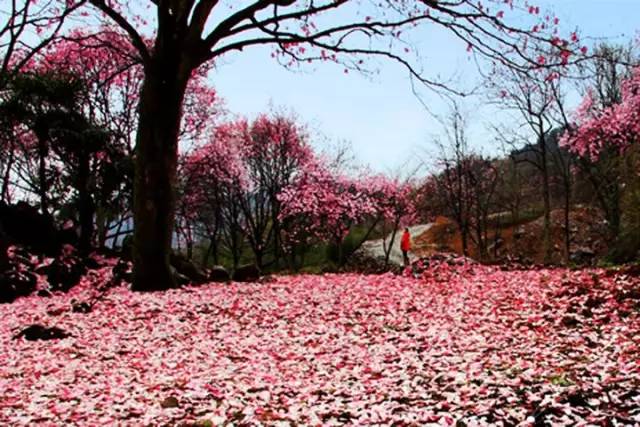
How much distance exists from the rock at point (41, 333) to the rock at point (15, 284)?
14.5ft

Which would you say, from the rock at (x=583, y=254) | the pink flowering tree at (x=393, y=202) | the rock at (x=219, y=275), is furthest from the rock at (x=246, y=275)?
the rock at (x=583, y=254)

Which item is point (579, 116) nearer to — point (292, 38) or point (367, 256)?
point (367, 256)

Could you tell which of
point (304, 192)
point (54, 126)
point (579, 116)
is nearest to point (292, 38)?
point (54, 126)

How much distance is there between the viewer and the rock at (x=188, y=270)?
13.3 m

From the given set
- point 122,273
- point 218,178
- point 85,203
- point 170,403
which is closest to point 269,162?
point 218,178

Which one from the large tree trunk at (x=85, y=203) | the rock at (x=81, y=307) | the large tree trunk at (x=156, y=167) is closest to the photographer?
the rock at (x=81, y=307)

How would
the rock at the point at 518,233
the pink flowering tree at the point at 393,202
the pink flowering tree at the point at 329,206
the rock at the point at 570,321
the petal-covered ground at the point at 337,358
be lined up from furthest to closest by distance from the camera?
the rock at the point at 518,233, the pink flowering tree at the point at 393,202, the pink flowering tree at the point at 329,206, the rock at the point at 570,321, the petal-covered ground at the point at 337,358

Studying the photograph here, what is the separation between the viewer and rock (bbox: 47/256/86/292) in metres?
12.9

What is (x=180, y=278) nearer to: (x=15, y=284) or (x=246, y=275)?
(x=246, y=275)

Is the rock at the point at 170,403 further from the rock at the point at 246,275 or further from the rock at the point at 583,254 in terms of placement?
the rock at the point at 583,254

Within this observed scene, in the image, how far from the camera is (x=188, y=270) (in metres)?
13.5

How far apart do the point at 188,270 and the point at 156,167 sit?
3470 mm

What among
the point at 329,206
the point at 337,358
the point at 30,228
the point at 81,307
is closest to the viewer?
the point at 337,358

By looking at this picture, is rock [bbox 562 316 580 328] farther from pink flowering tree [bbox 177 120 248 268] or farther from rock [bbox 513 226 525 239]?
rock [bbox 513 226 525 239]
